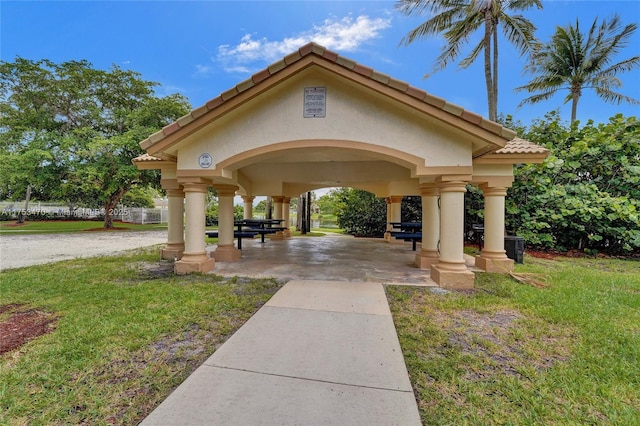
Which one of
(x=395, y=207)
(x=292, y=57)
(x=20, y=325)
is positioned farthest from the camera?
(x=395, y=207)

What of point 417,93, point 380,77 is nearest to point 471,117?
point 417,93

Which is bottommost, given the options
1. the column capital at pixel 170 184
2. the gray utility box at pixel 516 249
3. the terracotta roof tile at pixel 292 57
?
the gray utility box at pixel 516 249

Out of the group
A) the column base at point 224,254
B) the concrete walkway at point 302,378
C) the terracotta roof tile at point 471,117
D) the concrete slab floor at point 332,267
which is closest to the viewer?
the concrete walkway at point 302,378

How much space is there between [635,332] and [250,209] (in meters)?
12.8

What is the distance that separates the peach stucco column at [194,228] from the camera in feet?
20.4

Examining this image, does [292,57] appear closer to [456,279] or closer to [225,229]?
[225,229]

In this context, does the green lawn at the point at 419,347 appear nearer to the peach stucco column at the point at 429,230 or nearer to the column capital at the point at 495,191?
the peach stucco column at the point at 429,230

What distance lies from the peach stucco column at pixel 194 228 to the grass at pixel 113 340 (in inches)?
13.6

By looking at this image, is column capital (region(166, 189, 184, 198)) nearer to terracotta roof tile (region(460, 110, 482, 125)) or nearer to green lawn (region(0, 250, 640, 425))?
green lawn (region(0, 250, 640, 425))

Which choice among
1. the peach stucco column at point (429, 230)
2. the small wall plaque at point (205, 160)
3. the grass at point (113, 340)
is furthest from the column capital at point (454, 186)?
the small wall plaque at point (205, 160)

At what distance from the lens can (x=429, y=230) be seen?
7137 mm

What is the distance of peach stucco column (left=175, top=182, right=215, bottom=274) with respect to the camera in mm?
6230

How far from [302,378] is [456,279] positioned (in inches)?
159

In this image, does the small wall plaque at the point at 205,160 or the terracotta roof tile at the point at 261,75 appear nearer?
the terracotta roof tile at the point at 261,75
